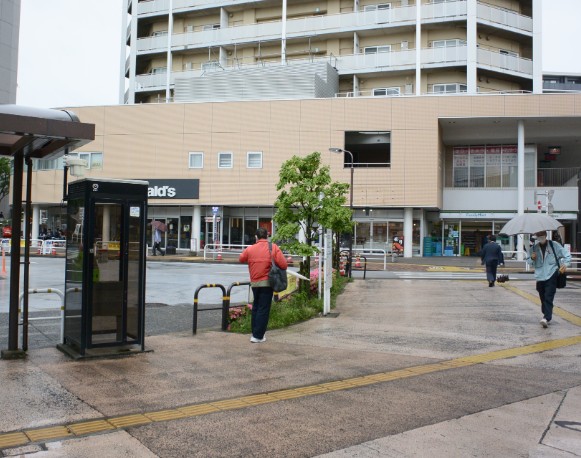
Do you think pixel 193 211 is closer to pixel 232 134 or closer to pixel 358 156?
pixel 232 134

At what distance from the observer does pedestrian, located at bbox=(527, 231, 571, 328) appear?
969 cm

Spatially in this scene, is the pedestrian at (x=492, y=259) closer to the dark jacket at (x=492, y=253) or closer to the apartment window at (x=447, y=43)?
the dark jacket at (x=492, y=253)

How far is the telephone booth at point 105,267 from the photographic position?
7.16m

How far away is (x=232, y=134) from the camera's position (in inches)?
1511

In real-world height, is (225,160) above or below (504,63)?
below

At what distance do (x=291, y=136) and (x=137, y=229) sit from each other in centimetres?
3028

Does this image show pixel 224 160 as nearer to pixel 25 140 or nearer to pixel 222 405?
pixel 25 140

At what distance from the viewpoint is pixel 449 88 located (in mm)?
40531

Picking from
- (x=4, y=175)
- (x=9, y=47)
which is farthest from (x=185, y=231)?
(x=9, y=47)

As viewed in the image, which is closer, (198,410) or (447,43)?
(198,410)

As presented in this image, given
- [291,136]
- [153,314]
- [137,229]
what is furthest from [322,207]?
[291,136]

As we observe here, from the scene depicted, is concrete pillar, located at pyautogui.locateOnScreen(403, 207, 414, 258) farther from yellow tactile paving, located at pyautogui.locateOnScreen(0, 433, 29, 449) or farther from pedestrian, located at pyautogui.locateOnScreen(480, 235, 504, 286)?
yellow tactile paving, located at pyautogui.locateOnScreen(0, 433, 29, 449)

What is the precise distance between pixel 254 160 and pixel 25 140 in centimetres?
3142

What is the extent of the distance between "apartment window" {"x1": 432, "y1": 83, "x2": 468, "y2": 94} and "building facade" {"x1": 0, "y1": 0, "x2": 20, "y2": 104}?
66963 mm
